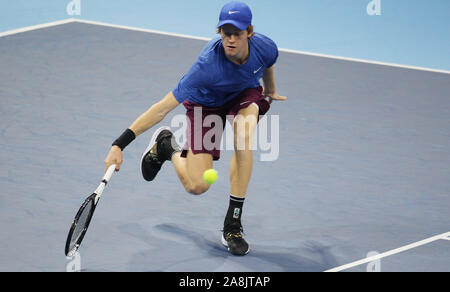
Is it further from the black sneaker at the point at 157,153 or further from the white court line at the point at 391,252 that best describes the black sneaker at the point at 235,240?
the black sneaker at the point at 157,153

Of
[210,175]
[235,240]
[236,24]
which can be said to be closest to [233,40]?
[236,24]

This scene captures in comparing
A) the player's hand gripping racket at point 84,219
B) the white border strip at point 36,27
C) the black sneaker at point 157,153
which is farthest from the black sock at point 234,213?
the white border strip at point 36,27

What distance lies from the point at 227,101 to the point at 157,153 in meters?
0.84

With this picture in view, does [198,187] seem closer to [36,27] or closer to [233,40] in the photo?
[233,40]

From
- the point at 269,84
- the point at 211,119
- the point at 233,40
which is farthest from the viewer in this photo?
the point at 269,84

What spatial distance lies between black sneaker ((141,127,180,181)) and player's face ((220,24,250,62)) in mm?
1079

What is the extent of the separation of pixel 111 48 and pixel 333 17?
383 centimetres

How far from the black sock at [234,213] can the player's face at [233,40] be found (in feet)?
3.17

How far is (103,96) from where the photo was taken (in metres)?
8.62

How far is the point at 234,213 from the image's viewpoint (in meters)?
5.42

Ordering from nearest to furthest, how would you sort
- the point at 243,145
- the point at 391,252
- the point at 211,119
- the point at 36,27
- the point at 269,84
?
1. the point at 243,145
2. the point at 391,252
3. the point at 211,119
4. the point at 269,84
5. the point at 36,27

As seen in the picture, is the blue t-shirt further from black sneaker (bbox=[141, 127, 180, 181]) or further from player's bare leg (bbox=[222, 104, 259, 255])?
black sneaker (bbox=[141, 127, 180, 181])

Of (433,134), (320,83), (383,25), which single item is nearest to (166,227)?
(433,134)
